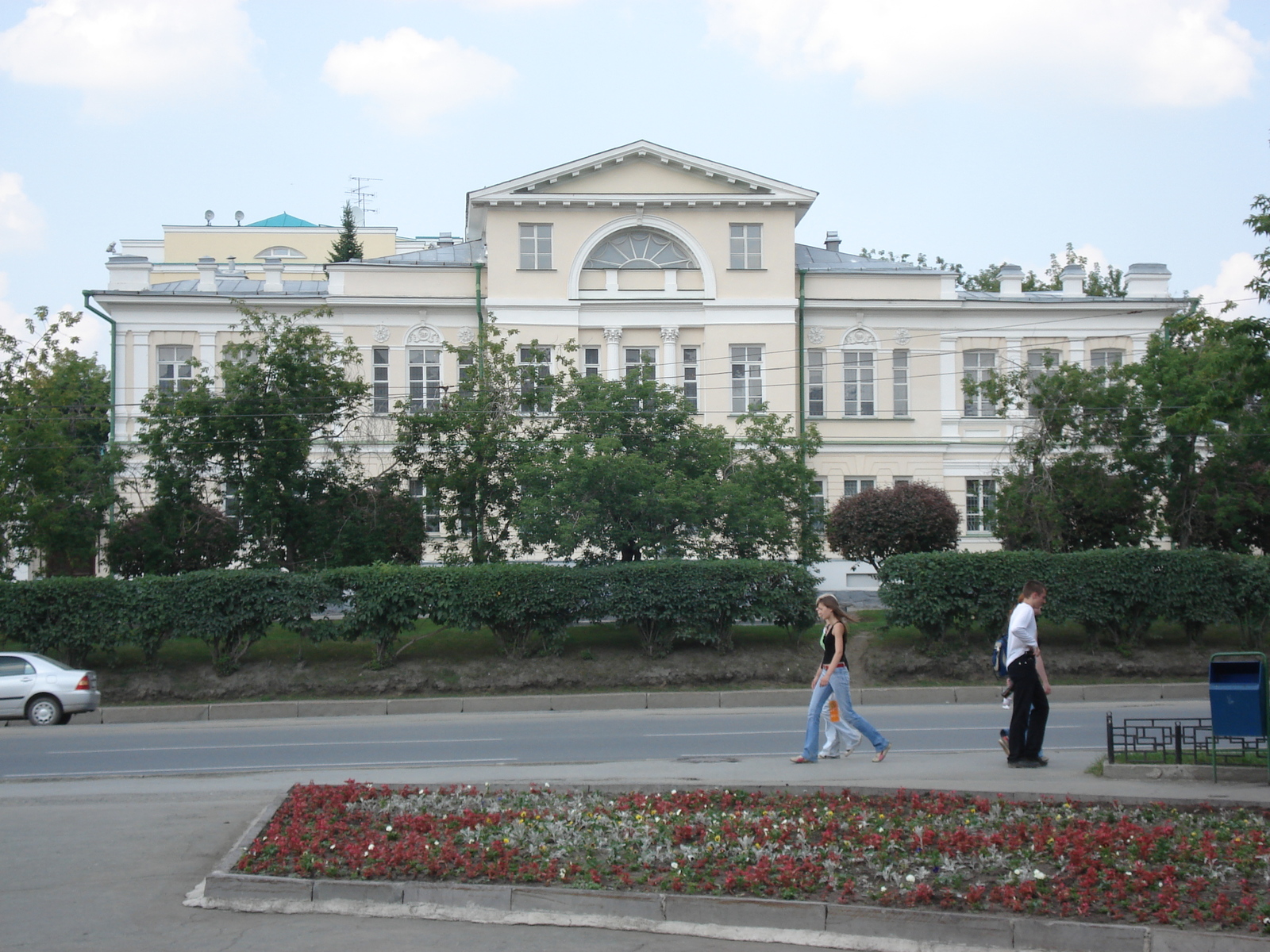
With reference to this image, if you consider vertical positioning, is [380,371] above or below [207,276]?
below

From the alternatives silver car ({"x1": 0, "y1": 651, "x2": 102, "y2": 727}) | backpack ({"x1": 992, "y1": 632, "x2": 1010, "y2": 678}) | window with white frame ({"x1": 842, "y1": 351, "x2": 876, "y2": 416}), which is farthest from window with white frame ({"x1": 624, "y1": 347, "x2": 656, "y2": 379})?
backpack ({"x1": 992, "y1": 632, "x2": 1010, "y2": 678})

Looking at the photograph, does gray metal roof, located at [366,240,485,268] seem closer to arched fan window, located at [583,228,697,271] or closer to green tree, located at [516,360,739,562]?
arched fan window, located at [583,228,697,271]

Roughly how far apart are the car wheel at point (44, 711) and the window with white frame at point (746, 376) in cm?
2460

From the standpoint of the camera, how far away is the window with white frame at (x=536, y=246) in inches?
1560

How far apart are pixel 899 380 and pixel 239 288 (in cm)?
2419

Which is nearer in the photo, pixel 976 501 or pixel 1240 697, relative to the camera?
pixel 1240 697

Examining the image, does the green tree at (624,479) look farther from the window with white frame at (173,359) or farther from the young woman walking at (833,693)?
the window with white frame at (173,359)

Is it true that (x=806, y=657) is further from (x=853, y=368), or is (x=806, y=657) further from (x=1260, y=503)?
→ (x=853, y=368)

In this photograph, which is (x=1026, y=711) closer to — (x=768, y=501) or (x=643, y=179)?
(x=768, y=501)

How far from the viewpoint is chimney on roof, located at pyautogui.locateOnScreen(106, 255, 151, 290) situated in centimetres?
4112

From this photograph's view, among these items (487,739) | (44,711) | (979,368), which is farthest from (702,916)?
(979,368)

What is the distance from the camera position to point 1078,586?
22.9 metres

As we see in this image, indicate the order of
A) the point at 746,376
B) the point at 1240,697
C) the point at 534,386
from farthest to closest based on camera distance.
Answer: the point at 746,376 < the point at 534,386 < the point at 1240,697

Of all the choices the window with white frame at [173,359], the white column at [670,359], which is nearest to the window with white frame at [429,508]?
the white column at [670,359]
